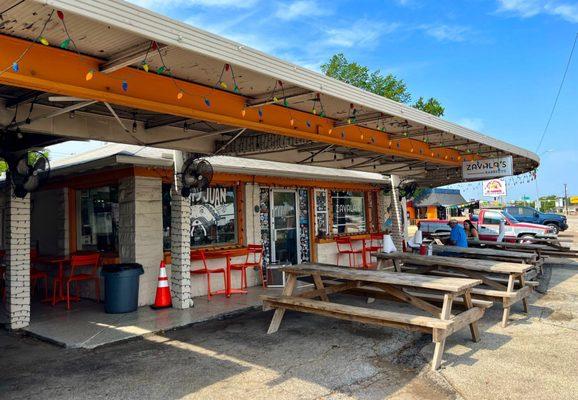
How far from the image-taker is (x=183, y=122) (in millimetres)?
6355

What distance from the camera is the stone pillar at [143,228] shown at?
773 cm

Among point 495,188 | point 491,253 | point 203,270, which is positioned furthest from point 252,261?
point 495,188

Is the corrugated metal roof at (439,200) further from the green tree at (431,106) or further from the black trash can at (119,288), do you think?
the black trash can at (119,288)

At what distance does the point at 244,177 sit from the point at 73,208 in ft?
11.6

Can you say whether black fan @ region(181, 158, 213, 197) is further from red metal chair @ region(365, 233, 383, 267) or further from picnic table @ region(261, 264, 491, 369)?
red metal chair @ region(365, 233, 383, 267)

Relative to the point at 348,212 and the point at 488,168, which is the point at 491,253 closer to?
the point at 488,168

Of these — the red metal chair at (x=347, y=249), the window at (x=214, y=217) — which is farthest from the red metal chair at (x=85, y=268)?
the red metal chair at (x=347, y=249)

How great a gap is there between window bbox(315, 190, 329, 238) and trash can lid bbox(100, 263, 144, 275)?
17.4 ft

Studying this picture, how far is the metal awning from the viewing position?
3.27 metres

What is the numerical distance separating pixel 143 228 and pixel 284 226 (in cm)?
390

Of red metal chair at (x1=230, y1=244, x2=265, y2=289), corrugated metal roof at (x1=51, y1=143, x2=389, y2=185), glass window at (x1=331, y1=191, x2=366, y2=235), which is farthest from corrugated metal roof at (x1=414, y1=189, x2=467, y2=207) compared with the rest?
red metal chair at (x1=230, y1=244, x2=265, y2=289)

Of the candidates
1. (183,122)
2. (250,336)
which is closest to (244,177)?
(183,122)

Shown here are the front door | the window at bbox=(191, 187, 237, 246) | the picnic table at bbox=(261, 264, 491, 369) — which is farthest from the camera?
the front door

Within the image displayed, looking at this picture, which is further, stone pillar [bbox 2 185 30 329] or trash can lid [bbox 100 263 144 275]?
trash can lid [bbox 100 263 144 275]
